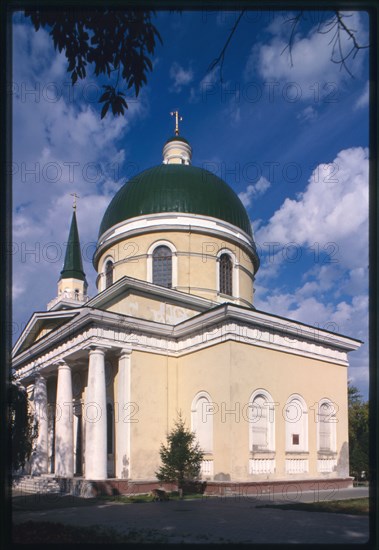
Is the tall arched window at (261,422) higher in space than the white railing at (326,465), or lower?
higher

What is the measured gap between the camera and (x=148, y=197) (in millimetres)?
27531

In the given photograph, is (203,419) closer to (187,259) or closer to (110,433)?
(110,433)

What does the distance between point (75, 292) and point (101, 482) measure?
77.4 ft

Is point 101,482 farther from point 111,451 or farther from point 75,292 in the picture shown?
point 75,292

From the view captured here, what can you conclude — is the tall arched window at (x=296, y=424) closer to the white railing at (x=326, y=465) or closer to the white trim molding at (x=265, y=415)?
the white trim molding at (x=265, y=415)

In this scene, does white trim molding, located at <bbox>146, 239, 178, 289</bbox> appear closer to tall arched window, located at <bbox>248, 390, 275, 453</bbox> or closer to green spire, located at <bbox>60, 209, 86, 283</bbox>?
tall arched window, located at <bbox>248, 390, 275, 453</bbox>

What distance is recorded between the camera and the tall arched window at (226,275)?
1064 inches

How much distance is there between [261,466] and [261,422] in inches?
61.8

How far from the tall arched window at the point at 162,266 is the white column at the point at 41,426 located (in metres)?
7.12

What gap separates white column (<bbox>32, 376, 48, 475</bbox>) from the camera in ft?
80.3

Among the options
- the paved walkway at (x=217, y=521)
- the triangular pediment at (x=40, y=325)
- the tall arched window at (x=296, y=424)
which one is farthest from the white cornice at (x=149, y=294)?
the paved walkway at (x=217, y=521)

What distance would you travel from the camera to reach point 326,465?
22.9 metres

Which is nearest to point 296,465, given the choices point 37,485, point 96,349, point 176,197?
point 96,349

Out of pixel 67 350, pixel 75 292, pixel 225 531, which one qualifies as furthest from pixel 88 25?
pixel 75 292
